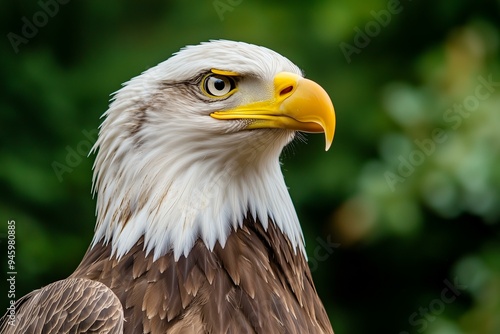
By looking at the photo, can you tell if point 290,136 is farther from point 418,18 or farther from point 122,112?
point 418,18

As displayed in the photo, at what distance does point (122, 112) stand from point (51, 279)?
2.73m

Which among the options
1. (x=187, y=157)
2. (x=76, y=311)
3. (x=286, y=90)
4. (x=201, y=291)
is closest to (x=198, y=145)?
(x=187, y=157)

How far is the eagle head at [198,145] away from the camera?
10.7 feet

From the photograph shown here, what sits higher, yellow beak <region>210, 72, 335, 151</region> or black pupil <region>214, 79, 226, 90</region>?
black pupil <region>214, 79, 226, 90</region>

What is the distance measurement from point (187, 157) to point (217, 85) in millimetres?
283

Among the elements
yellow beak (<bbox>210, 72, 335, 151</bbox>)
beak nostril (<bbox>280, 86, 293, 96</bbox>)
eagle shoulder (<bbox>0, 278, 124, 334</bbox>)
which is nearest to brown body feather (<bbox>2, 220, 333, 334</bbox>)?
eagle shoulder (<bbox>0, 278, 124, 334</bbox>)

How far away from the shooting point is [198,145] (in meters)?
3.33

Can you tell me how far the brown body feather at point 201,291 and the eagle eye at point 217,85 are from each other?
0.48 m

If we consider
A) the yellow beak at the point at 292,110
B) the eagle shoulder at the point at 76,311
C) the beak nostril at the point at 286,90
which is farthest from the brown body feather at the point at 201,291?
the beak nostril at the point at 286,90

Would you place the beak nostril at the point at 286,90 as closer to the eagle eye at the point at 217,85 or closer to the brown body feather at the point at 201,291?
the eagle eye at the point at 217,85

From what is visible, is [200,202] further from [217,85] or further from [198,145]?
[217,85]

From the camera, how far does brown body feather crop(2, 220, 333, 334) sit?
3.10 metres

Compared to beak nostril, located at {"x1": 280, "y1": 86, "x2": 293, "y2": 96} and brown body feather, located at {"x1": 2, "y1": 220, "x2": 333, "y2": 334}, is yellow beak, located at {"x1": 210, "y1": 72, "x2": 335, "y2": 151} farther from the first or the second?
brown body feather, located at {"x1": 2, "y1": 220, "x2": 333, "y2": 334}

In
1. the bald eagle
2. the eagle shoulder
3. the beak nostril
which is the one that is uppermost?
the beak nostril
